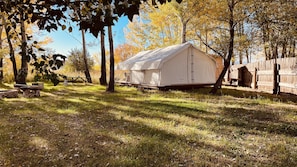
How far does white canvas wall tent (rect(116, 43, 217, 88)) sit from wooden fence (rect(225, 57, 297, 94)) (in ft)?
10.3

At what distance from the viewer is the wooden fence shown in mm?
13617

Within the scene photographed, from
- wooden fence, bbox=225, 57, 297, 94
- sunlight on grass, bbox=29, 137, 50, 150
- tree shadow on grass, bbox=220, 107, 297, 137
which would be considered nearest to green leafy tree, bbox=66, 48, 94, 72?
wooden fence, bbox=225, 57, 297, 94

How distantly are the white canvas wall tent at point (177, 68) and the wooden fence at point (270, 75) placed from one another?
3.14m

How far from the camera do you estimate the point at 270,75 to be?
643 inches

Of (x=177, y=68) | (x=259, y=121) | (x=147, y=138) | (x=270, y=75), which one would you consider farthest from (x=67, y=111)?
(x=270, y=75)

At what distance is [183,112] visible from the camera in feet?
28.2

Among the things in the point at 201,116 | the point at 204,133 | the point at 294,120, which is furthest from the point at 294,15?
the point at 204,133

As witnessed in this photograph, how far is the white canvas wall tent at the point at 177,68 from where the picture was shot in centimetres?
1753

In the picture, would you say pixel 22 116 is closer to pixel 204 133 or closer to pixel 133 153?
Result: pixel 133 153

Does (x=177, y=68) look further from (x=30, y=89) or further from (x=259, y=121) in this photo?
(x=259, y=121)

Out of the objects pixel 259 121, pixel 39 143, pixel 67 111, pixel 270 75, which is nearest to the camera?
pixel 39 143

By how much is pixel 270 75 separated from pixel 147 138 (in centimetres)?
1344

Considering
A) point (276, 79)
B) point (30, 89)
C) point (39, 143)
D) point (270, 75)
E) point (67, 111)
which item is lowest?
point (39, 143)

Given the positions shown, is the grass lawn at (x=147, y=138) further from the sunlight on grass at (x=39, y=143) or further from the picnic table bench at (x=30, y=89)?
the picnic table bench at (x=30, y=89)
